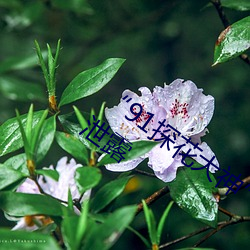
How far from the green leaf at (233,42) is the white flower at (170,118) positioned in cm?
7

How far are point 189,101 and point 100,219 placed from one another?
0.34 meters

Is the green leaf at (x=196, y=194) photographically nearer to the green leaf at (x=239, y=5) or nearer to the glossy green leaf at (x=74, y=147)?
the glossy green leaf at (x=74, y=147)

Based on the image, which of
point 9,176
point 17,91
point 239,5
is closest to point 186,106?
point 239,5

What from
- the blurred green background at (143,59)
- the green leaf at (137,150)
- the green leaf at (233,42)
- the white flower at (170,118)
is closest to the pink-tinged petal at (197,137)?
the white flower at (170,118)

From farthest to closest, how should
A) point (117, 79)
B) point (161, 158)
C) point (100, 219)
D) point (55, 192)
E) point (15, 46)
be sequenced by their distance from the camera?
1. point (117, 79)
2. point (15, 46)
3. point (55, 192)
4. point (161, 158)
5. point (100, 219)

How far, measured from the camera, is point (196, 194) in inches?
42.1

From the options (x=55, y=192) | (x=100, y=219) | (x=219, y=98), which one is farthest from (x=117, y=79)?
(x=100, y=219)

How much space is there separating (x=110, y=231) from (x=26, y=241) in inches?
3.8

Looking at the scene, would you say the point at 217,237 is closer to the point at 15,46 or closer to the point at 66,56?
the point at 66,56

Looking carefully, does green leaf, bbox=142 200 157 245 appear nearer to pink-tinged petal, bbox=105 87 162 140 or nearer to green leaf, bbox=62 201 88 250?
green leaf, bbox=62 201 88 250

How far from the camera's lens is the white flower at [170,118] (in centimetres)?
110

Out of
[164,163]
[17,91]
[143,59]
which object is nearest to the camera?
[164,163]

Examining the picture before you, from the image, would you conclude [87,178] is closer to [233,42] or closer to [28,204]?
[28,204]

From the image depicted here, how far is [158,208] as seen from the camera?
2377 millimetres
